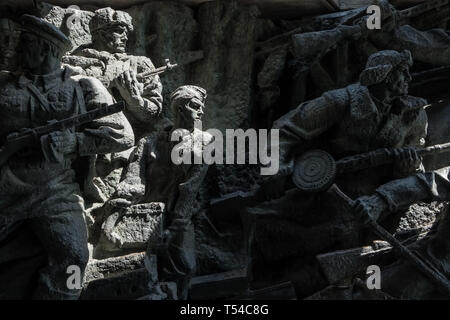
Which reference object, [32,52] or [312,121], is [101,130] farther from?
[312,121]

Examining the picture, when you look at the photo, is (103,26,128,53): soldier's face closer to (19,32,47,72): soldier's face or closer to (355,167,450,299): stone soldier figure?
(19,32,47,72): soldier's face

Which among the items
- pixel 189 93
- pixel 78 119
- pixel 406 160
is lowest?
pixel 406 160

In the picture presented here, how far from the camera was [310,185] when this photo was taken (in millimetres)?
5738

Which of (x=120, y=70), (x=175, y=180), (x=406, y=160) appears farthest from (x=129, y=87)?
(x=406, y=160)

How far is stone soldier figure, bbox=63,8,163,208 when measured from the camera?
6.13 metres

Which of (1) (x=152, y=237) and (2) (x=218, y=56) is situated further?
(2) (x=218, y=56)

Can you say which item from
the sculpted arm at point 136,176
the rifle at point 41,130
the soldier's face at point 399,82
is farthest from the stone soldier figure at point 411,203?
the rifle at point 41,130

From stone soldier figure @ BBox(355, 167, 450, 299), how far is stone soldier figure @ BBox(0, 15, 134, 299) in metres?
1.69

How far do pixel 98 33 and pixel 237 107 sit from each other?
46.5 inches

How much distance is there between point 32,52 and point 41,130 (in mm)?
545

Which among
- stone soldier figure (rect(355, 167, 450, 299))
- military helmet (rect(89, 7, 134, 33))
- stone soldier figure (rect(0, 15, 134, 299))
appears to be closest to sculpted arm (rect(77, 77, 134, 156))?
stone soldier figure (rect(0, 15, 134, 299))

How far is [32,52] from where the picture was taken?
5.53 metres
